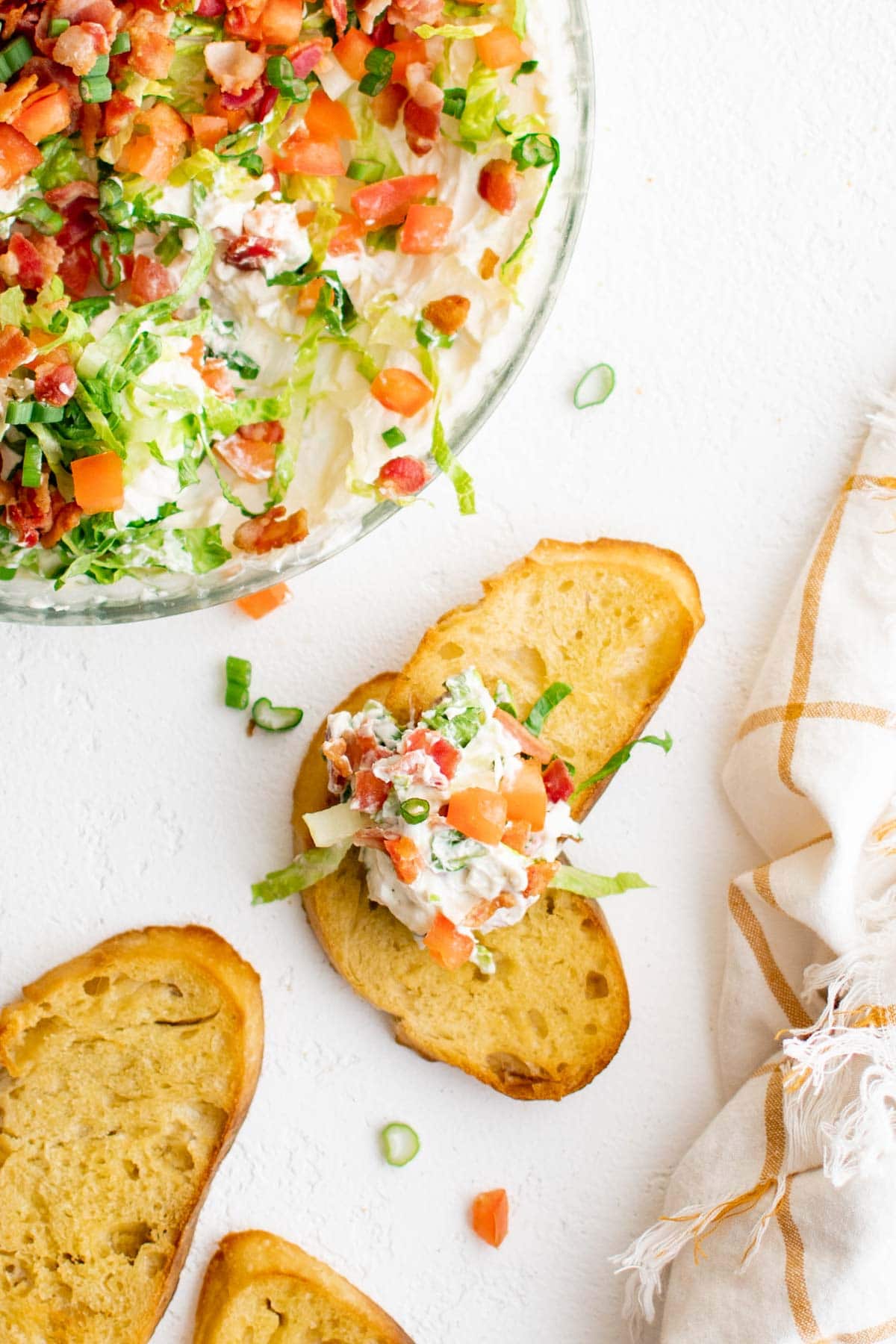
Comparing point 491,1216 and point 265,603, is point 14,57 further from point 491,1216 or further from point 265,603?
point 491,1216

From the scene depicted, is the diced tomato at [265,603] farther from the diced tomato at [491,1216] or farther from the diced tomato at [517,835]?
the diced tomato at [491,1216]

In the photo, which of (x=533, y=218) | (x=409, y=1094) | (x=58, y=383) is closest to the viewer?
(x=58, y=383)

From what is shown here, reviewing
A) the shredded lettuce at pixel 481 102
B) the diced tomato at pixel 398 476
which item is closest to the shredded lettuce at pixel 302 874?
the diced tomato at pixel 398 476

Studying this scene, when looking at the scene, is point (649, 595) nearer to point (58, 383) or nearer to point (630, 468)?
point (630, 468)

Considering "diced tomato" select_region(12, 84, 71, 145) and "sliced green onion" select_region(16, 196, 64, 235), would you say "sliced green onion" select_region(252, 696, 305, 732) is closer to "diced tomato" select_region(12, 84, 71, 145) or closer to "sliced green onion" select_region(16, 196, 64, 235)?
"sliced green onion" select_region(16, 196, 64, 235)

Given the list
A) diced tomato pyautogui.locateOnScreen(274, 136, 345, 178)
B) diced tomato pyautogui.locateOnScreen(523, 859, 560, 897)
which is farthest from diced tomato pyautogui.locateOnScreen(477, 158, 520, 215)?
diced tomato pyautogui.locateOnScreen(523, 859, 560, 897)

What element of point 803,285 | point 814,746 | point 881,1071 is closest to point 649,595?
point 814,746
